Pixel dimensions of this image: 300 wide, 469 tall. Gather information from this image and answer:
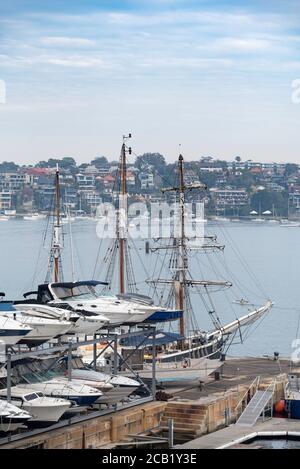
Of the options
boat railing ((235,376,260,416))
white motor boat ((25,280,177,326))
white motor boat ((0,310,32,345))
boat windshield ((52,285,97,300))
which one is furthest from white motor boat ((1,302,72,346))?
boat railing ((235,376,260,416))

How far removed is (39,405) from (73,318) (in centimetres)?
403

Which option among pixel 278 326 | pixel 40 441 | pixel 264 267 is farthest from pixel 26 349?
pixel 264 267

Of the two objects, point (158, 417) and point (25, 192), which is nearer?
point (158, 417)

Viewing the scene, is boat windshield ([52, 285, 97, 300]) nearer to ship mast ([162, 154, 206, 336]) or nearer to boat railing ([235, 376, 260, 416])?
boat railing ([235, 376, 260, 416])

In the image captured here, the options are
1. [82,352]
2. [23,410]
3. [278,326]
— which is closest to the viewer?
[23,410]

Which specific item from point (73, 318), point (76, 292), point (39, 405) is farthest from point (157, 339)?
point (39, 405)

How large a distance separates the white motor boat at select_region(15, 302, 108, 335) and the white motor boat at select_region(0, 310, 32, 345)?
4.59ft

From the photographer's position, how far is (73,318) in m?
33.4

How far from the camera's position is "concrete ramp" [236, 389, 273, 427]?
110ft

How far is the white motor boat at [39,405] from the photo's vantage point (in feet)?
97.6

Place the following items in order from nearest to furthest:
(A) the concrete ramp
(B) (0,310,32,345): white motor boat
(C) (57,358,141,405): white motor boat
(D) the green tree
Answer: (B) (0,310,32,345): white motor boat, (C) (57,358,141,405): white motor boat, (A) the concrete ramp, (D) the green tree

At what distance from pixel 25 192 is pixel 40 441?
163274mm

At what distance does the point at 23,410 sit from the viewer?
96.3 feet
